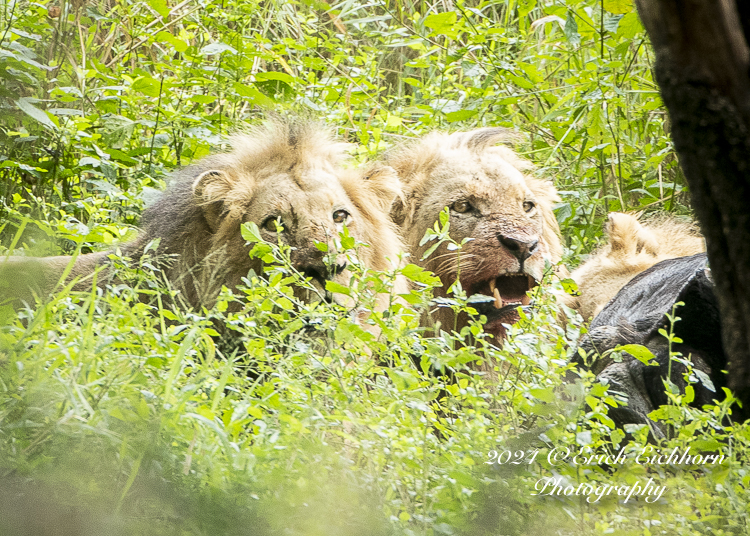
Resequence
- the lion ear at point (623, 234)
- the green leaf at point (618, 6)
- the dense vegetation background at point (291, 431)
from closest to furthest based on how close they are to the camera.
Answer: the dense vegetation background at point (291, 431)
the lion ear at point (623, 234)
the green leaf at point (618, 6)

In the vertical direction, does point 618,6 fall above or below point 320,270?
above

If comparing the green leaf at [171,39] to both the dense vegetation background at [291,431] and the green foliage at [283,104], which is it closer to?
the green foliage at [283,104]

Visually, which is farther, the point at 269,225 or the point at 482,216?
the point at 482,216

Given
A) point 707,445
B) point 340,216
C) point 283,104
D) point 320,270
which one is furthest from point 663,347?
point 283,104

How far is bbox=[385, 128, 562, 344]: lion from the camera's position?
13.3 ft

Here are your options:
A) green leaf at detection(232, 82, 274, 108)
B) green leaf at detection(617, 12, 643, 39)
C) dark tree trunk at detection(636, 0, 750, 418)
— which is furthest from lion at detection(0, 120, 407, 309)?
dark tree trunk at detection(636, 0, 750, 418)

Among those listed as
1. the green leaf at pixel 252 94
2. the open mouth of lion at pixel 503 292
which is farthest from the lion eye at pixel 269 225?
the green leaf at pixel 252 94

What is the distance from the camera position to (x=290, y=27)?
7.42 metres

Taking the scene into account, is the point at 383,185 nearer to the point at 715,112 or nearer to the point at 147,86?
the point at 147,86

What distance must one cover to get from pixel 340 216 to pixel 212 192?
0.60 m

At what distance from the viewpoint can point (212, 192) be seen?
12.4 ft

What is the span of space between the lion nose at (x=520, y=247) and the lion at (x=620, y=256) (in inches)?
14.9

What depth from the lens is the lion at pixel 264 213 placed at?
11.7 feet

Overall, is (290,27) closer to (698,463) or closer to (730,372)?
(698,463)
